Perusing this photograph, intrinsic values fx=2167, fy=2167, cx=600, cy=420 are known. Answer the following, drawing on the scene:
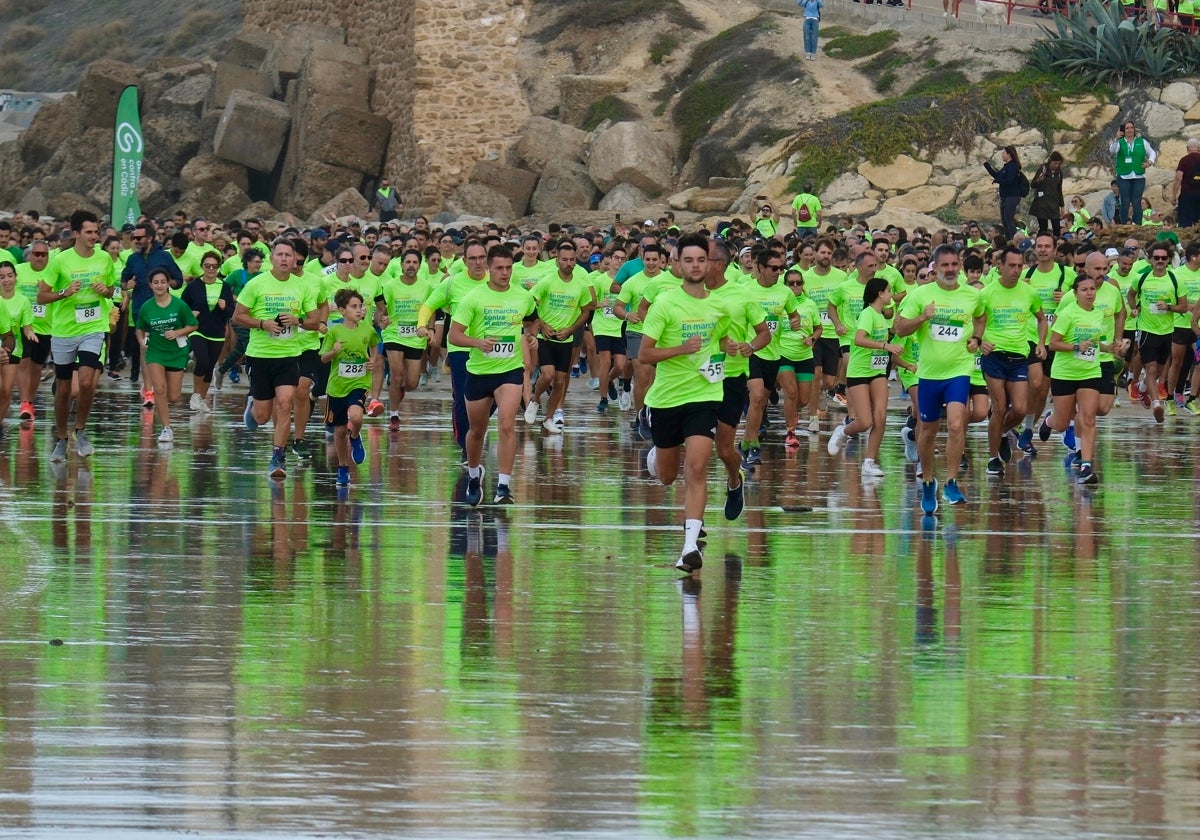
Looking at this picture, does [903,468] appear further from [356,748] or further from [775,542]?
[356,748]

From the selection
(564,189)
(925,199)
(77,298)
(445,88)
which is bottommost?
(77,298)

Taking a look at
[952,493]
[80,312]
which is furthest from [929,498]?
[80,312]

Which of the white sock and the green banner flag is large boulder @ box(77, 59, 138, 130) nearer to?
the green banner flag

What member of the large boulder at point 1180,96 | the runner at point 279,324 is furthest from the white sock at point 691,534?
the large boulder at point 1180,96

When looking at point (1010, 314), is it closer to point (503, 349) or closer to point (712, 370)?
point (503, 349)

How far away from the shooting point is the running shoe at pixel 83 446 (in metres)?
16.5

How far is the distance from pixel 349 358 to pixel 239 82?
29778 millimetres

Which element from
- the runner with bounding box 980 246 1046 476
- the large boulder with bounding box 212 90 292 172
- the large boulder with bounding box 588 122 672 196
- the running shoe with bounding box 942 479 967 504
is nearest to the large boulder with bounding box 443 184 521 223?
the large boulder with bounding box 588 122 672 196

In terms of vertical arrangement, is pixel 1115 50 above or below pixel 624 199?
above

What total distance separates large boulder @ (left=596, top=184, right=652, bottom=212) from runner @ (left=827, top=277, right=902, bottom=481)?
21247 millimetres

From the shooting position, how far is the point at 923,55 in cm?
3947

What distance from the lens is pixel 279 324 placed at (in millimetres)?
15656

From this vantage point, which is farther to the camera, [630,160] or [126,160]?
[630,160]

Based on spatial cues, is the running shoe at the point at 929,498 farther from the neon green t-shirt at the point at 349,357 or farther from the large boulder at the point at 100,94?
the large boulder at the point at 100,94
